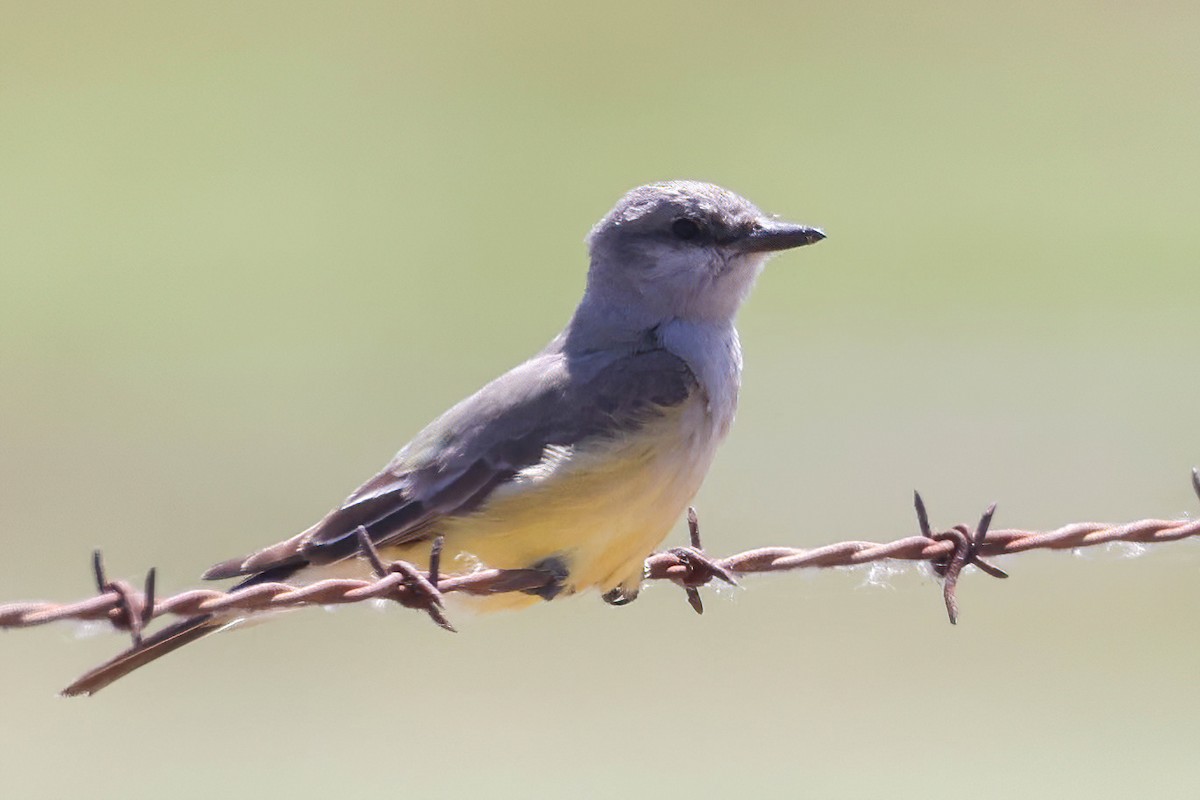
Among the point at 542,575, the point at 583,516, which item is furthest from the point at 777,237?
the point at 542,575

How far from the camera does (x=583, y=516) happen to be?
→ 240 inches

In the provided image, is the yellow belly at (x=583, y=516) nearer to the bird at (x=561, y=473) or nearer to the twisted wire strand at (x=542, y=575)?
the bird at (x=561, y=473)

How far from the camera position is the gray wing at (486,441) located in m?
6.14

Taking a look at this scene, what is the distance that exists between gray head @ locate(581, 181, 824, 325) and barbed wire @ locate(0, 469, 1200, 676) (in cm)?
114

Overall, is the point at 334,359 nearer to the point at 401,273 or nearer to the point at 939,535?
the point at 401,273

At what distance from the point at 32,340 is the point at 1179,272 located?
16.5m

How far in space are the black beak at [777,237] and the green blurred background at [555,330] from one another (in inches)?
70.7

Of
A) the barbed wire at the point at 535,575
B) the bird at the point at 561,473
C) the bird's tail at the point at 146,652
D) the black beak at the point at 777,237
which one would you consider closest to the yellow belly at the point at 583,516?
the bird at the point at 561,473

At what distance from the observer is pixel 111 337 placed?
23.4 m

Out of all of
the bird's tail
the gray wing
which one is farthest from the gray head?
the bird's tail

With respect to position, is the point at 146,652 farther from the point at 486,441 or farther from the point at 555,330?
the point at 555,330

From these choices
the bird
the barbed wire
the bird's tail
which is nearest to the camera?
the barbed wire

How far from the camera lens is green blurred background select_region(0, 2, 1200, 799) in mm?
13625

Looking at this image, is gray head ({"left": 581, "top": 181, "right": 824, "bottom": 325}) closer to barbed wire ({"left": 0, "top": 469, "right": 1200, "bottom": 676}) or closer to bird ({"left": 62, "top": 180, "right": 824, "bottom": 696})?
bird ({"left": 62, "top": 180, "right": 824, "bottom": 696})
